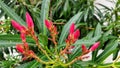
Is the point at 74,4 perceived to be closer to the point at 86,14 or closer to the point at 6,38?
the point at 86,14

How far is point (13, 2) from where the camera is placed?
1.78 metres

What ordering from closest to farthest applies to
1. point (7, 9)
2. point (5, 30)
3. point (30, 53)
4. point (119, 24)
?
point (30, 53) → point (7, 9) → point (119, 24) → point (5, 30)

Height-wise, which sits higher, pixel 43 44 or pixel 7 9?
pixel 7 9

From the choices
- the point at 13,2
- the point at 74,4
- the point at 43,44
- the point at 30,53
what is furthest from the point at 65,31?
the point at 13,2

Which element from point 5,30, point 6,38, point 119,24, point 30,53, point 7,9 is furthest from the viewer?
point 5,30

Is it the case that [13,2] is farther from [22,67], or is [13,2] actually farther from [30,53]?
[30,53]

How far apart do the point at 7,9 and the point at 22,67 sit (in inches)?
9.2

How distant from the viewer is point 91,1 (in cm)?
171

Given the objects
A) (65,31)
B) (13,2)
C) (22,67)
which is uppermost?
(13,2)

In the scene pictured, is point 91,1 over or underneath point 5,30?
over

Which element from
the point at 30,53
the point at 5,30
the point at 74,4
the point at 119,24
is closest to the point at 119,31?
the point at 119,24

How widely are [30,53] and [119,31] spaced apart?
90cm

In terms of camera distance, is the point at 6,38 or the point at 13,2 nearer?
the point at 6,38

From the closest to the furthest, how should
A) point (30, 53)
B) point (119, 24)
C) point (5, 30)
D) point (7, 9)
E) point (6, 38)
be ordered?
point (30, 53)
point (6, 38)
point (7, 9)
point (119, 24)
point (5, 30)
